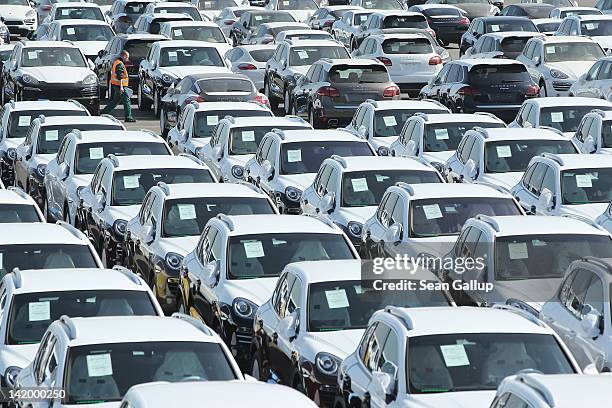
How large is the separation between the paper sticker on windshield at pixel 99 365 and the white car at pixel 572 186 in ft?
28.9

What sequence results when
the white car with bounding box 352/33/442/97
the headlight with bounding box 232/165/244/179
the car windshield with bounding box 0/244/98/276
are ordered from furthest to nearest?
the white car with bounding box 352/33/442/97
the headlight with bounding box 232/165/244/179
the car windshield with bounding box 0/244/98/276

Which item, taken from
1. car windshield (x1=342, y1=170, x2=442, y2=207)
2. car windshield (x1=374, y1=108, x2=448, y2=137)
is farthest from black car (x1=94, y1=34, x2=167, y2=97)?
car windshield (x1=342, y1=170, x2=442, y2=207)

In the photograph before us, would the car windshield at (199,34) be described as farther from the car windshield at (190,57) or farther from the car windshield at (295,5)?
the car windshield at (295,5)

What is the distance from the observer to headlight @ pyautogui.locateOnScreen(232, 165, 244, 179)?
23531mm

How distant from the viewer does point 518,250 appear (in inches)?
608

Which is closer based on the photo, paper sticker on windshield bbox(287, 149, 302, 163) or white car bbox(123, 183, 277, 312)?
white car bbox(123, 183, 277, 312)

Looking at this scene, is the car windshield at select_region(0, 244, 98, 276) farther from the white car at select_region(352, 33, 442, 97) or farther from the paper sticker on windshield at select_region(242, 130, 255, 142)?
the white car at select_region(352, 33, 442, 97)

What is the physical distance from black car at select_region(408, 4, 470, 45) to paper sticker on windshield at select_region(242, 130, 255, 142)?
2272 centimetres

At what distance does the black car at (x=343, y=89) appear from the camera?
99.8 feet

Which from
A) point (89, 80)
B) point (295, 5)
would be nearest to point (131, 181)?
point (89, 80)

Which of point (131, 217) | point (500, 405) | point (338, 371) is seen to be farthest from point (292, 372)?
point (131, 217)

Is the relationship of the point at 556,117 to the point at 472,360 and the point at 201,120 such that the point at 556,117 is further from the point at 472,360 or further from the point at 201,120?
the point at 472,360

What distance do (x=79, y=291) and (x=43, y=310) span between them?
1.14ft

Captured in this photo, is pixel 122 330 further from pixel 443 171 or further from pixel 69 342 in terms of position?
pixel 443 171
